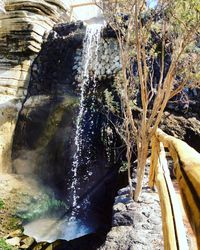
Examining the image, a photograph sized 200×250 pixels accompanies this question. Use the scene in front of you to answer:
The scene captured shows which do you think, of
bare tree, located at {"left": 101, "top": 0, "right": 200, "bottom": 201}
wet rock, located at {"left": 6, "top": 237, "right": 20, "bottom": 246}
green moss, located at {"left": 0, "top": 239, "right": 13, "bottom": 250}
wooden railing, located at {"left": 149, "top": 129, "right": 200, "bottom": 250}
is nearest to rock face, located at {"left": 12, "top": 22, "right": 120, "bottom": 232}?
wet rock, located at {"left": 6, "top": 237, "right": 20, "bottom": 246}

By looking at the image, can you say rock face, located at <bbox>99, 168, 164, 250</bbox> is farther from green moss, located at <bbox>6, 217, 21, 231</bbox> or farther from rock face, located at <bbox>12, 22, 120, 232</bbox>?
green moss, located at <bbox>6, 217, 21, 231</bbox>

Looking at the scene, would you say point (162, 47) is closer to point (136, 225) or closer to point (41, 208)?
point (136, 225)

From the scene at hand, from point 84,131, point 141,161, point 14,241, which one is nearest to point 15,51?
point 84,131

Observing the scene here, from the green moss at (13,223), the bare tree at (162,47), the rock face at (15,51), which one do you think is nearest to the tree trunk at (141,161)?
the bare tree at (162,47)

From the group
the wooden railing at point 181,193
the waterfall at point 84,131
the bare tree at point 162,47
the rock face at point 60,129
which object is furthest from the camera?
the waterfall at point 84,131

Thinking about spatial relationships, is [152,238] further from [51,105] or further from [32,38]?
[32,38]

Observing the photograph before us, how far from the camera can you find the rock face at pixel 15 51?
340 inches

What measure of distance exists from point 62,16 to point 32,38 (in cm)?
264

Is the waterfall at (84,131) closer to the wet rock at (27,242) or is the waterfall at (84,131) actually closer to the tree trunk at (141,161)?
the wet rock at (27,242)

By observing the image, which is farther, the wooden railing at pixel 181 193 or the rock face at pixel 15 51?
the rock face at pixel 15 51

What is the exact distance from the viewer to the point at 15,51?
933cm

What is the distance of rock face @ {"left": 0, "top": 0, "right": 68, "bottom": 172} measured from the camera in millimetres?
8633

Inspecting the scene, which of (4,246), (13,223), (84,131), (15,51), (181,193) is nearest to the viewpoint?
(181,193)

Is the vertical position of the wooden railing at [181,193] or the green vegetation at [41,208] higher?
the wooden railing at [181,193]
